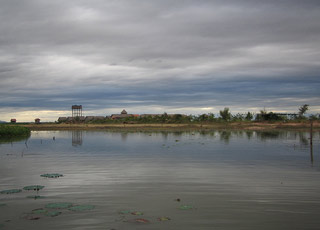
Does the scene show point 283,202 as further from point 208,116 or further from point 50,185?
point 208,116

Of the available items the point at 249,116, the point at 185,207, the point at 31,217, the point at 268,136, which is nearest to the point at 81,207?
the point at 31,217

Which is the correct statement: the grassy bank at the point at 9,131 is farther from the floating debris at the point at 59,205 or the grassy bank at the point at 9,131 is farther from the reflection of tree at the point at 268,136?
the floating debris at the point at 59,205

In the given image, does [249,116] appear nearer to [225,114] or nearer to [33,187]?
[225,114]

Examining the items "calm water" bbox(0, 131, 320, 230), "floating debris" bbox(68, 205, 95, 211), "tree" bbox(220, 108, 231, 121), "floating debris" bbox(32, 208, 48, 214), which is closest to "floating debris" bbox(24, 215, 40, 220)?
"calm water" bbox(0, 131, 320, 230)

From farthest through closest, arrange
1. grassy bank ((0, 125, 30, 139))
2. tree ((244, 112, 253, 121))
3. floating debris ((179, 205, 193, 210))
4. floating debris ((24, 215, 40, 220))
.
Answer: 1. tree ((244, 112, 253, 121))
2. grassy bank ((0, 125, 30, 139))
3. floating debris ((179, 205, 193, 210))
4. floating debris ((24, 215, 40, 220))

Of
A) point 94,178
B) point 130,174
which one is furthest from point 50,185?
point 130,174

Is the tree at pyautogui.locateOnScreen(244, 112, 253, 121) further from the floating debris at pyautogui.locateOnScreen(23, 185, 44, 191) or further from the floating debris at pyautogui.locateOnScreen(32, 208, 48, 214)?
the floating debris at pyautogui.locateOnScreen(32, 208, 48, 214)

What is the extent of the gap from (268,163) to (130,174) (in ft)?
30.7

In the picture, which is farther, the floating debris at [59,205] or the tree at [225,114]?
the tree at [225,114]

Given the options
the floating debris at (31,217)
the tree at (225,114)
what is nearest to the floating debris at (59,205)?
the floating debris at (31,217)

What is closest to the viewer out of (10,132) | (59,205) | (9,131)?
(59,205)

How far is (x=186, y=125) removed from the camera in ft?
246

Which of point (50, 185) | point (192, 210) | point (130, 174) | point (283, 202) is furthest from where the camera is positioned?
point (130, 174)

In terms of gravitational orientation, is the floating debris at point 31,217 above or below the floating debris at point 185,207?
above
